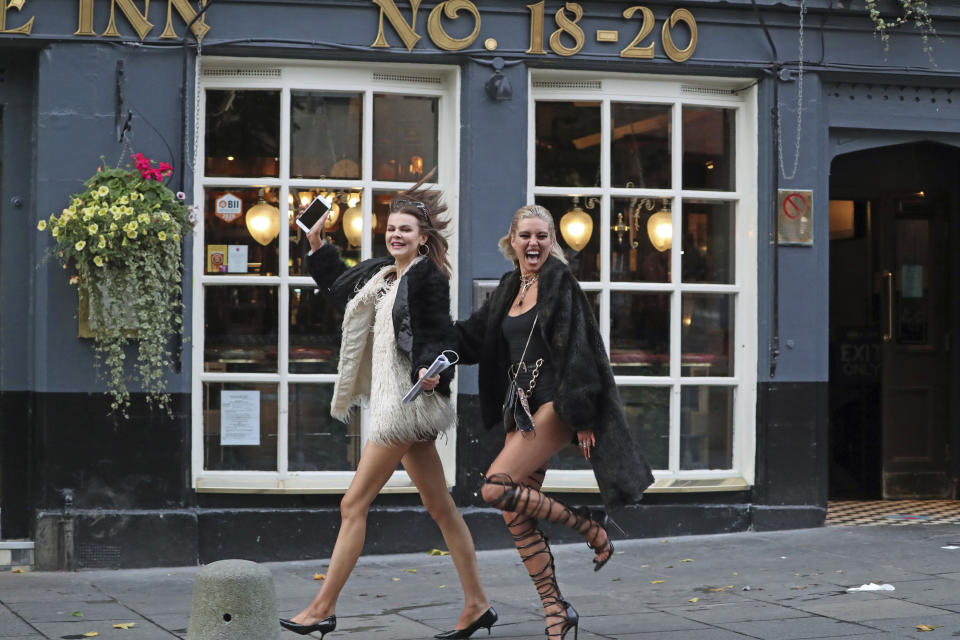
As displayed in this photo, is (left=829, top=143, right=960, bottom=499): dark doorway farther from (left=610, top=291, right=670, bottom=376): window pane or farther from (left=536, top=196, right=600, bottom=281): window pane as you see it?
(left=536, top=196, right=600, bottom=281): window pane

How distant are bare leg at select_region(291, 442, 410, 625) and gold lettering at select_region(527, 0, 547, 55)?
3769 millimetres

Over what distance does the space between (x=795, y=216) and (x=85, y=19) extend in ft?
16.8

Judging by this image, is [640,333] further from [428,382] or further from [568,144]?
[428,382]

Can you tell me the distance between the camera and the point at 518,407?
5980mm

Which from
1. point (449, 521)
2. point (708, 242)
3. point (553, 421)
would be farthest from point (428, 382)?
point (708, 242)

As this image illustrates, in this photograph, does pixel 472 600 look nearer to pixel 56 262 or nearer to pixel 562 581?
pixel 562 581

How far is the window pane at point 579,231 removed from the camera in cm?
923

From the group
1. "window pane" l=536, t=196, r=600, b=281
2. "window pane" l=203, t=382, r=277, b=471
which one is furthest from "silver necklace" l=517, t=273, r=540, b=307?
"window pane" l=203, t=382, r=277, b=471

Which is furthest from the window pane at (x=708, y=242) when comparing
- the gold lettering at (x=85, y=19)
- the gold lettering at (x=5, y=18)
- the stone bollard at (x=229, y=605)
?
the stone bollard at (x=229, y=605)

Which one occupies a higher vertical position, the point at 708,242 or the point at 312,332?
the point at 708,242

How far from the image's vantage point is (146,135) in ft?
27.8

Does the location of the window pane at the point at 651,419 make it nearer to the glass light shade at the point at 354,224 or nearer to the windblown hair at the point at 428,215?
the glass light shade at the point at 354,224

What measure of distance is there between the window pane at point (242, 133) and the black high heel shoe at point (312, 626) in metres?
3.78

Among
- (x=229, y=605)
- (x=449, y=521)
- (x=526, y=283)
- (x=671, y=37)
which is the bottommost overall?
(x=229, y=605)
